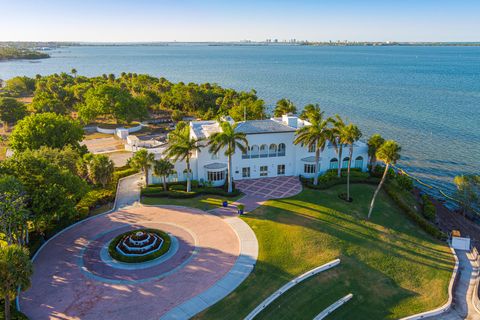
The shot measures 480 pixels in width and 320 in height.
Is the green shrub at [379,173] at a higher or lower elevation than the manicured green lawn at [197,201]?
higher

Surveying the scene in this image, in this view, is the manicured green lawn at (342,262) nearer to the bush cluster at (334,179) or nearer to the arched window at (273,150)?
the bush cluster at (334,179)

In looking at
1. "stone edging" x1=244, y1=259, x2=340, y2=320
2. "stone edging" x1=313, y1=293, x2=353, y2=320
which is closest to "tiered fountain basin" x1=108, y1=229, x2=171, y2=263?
"stone edging" x1=244, y1=259, x2=340, y2=320

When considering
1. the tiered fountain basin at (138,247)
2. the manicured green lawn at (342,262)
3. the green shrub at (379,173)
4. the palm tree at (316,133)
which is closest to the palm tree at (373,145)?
the green shrub at (379,173)

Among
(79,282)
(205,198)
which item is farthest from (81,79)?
(79,282)

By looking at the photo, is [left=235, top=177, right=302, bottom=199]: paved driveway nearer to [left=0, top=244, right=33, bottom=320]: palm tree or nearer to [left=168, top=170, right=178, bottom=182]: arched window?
[left=168, top=170, right=178, bottom=182]: arched window

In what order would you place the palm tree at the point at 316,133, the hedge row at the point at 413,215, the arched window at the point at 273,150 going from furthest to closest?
the arched window at the point at 273,150 → the palm tree at the point at 316,133 → the hedge row at the point at 413,215
